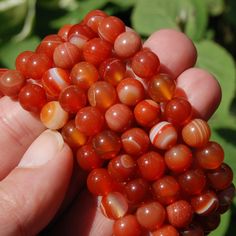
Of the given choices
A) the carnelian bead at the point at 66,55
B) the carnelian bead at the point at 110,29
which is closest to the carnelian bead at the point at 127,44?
the carnelian bead at the point at 110,29

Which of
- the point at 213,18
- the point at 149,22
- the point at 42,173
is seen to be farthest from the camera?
the point at 213,18

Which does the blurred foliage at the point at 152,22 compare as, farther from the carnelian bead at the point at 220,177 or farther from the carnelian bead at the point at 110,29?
the carnelian bead at the point at 110,29

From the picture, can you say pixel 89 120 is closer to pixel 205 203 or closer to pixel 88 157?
pixel 88 157

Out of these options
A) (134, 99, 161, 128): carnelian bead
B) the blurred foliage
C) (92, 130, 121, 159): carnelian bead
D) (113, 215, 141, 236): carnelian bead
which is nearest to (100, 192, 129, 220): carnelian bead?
(113, 215, 141, 236): carnelian bead

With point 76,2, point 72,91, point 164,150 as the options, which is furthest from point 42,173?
point 76,2

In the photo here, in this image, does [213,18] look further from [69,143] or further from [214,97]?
[69,143]

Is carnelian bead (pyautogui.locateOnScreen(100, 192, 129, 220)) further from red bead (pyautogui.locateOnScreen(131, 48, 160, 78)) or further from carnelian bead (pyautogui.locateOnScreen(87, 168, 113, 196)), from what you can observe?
red bead (pyautogui.locateOnScreen(131, 48, 160, 78))
